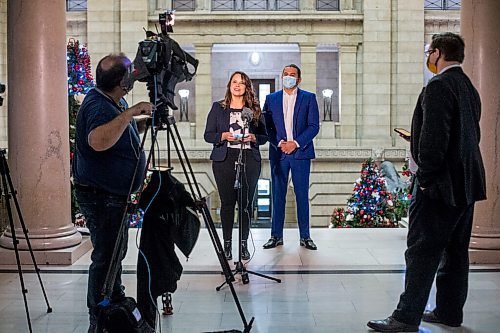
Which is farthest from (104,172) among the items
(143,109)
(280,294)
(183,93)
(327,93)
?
(327,93)

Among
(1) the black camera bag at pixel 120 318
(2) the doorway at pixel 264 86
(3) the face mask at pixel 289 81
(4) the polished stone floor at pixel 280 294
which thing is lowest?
(4) the polished stone floor at pixel 280 294

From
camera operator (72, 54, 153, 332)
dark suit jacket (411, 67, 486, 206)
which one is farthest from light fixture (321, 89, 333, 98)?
camera operator (72, 54, 153, 332)

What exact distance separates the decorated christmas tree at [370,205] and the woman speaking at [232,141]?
414 cm

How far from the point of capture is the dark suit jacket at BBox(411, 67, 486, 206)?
13.8 feet

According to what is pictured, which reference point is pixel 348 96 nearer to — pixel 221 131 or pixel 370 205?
pixel 370 205

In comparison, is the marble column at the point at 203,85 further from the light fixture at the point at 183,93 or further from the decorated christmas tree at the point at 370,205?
the decorated christmas tree at the point at 370,205

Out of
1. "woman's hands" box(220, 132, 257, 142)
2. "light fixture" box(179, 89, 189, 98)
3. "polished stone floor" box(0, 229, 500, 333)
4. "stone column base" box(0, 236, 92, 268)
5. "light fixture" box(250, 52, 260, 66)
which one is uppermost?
"light fixture" box(250, 52, 260, 66)

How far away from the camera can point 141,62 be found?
12.3 ft

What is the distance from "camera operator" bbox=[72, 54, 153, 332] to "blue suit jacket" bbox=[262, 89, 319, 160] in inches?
131

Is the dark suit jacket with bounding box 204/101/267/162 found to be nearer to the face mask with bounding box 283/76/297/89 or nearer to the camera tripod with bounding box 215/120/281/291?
the camera tripod with bounding box 215/120/281/291

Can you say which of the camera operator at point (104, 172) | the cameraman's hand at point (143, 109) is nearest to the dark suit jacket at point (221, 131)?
the camera operator at point (104, 172)

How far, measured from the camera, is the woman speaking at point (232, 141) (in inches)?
257

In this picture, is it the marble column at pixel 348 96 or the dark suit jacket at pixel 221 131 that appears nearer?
the dark suit jacket at pixel 221 131

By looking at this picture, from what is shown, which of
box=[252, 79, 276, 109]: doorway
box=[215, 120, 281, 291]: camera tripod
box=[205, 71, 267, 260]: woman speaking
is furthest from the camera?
box=[252, 79, 276, 109]: doorway
